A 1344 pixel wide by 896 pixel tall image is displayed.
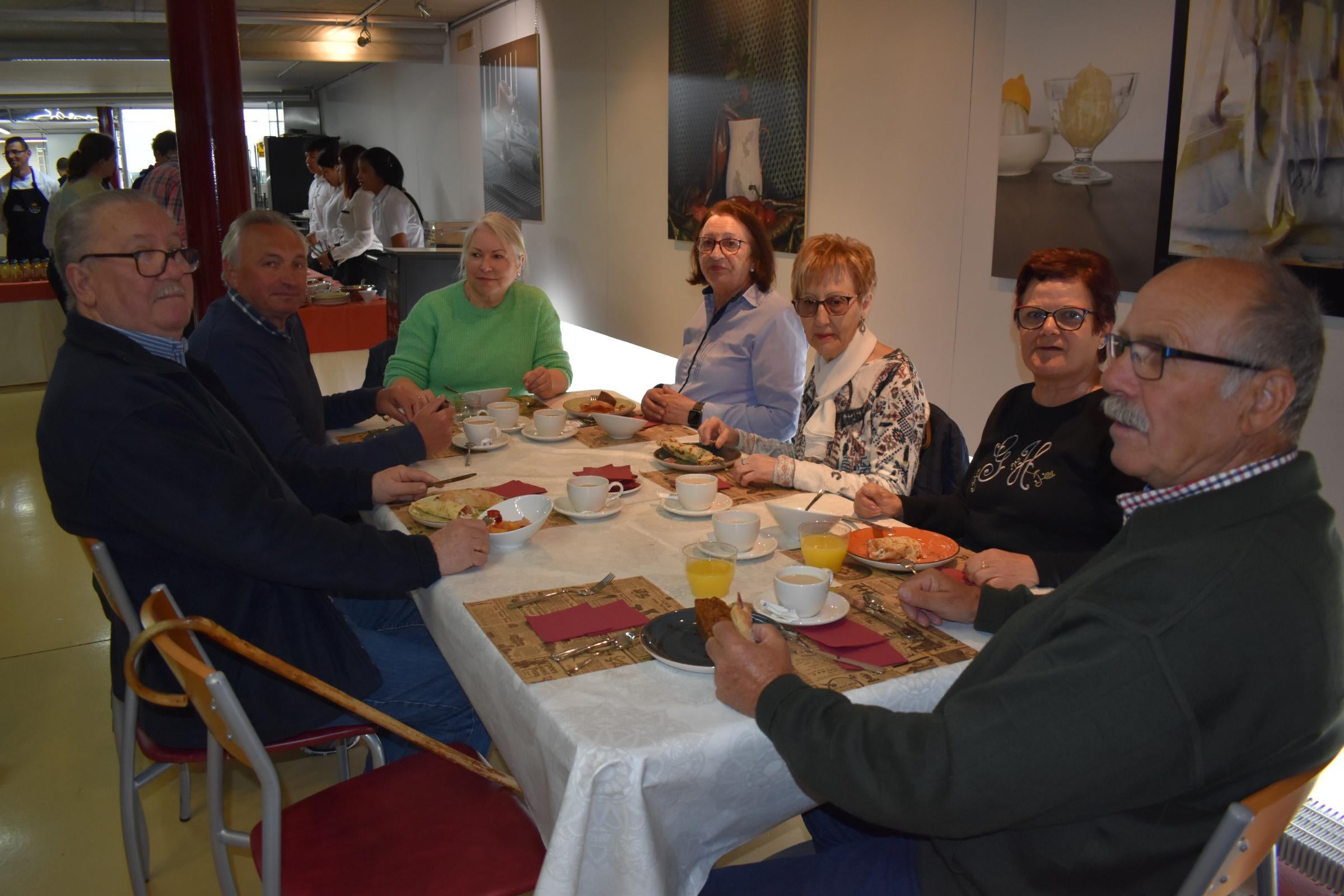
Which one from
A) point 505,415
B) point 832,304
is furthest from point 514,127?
point 832,304

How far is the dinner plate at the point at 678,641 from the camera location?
1334mm

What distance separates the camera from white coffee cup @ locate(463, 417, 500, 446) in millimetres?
2555

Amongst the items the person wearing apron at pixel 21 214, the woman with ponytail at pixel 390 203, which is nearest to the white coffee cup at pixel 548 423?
the woman with ponytail at pixel 390 203

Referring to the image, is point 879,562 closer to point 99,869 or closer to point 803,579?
point 803,579

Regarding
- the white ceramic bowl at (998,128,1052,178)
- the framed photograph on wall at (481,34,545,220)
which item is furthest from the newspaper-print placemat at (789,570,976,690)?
the framed photograph on wall at (481,34,545,220)

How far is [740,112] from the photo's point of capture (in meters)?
5.33

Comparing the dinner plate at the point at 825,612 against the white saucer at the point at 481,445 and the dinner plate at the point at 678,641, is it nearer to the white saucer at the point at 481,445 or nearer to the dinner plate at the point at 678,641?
the dinner plate at the point at 678,641

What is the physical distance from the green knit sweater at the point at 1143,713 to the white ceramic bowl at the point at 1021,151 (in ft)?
8.55

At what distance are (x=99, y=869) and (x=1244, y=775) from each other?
230cm

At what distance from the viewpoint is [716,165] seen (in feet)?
18.5

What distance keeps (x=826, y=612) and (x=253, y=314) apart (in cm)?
186

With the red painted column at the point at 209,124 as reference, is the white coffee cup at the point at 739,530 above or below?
below

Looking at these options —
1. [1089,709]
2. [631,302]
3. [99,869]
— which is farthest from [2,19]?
[1089,709]

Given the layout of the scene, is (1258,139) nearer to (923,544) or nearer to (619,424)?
(923,544)
